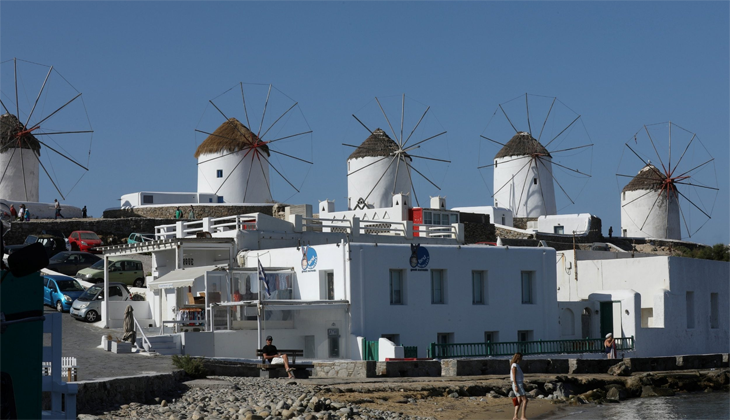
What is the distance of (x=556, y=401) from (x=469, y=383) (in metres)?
2.29

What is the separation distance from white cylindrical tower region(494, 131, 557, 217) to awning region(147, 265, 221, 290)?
164ft

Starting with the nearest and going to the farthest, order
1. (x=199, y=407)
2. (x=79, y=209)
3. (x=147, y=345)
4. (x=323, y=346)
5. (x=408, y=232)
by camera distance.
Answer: (x=199, y=407) < (x=147, y=345) < (x=323, y=346) < (x=408, y=232) < (x=79, y=209)

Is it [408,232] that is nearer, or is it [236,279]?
[236,279]

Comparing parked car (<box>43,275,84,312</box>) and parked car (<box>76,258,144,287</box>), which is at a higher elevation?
parked car (<box>76,258,144,287</box>)

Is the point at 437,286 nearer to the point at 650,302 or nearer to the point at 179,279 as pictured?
the point at 179,279

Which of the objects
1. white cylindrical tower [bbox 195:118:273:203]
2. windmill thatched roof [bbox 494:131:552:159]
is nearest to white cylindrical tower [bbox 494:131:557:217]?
windmill thatched roof [bbox 494:131:552:159]

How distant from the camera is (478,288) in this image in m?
31.3

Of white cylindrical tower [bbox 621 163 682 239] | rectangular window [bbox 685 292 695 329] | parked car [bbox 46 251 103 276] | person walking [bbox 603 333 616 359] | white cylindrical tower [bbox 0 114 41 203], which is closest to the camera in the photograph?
person walking [bbox 603 333 616 359]

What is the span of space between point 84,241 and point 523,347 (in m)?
26.8

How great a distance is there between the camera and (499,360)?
25.9 metres

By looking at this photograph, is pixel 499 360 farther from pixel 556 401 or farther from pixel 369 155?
pixel 369 155

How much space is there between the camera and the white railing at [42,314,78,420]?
7344 mm

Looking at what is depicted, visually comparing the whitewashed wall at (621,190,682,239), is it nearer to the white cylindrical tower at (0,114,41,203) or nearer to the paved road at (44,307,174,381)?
the white cylindrical tower at (0,114,41,203)

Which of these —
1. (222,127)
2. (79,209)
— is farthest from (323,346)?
(222,127)
